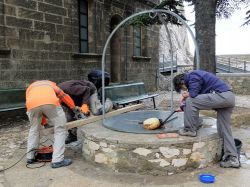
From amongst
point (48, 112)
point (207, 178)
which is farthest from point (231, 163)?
point (48, 112)

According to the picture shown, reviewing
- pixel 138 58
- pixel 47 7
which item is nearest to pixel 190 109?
pixel 47 7

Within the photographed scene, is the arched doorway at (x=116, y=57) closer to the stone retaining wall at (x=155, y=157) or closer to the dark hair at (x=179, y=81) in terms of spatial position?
the dark hair at (x=179, y=81)

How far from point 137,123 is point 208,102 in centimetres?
151

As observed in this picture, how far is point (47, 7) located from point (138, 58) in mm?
6610

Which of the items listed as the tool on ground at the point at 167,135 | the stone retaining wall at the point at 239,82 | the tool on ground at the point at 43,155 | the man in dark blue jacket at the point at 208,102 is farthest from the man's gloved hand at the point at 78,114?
the stone retaining wall at the point at 239,82

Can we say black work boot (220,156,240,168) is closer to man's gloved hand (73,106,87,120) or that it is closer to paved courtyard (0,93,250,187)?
paved courtyard (0,93,250,187)

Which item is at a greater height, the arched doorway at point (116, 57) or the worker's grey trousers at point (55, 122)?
the arched doorway at point (116, 57)

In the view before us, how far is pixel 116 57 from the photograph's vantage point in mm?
14891

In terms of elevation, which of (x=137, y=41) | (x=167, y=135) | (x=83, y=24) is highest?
(x=83, y=24)

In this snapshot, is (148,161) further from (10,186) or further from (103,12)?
(103,12)

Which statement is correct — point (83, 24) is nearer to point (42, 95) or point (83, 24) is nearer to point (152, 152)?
point (42, 95)

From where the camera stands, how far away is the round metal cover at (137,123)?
5.45m

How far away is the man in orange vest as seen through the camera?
16.4 feet

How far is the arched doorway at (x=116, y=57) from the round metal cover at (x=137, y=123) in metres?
7.66
